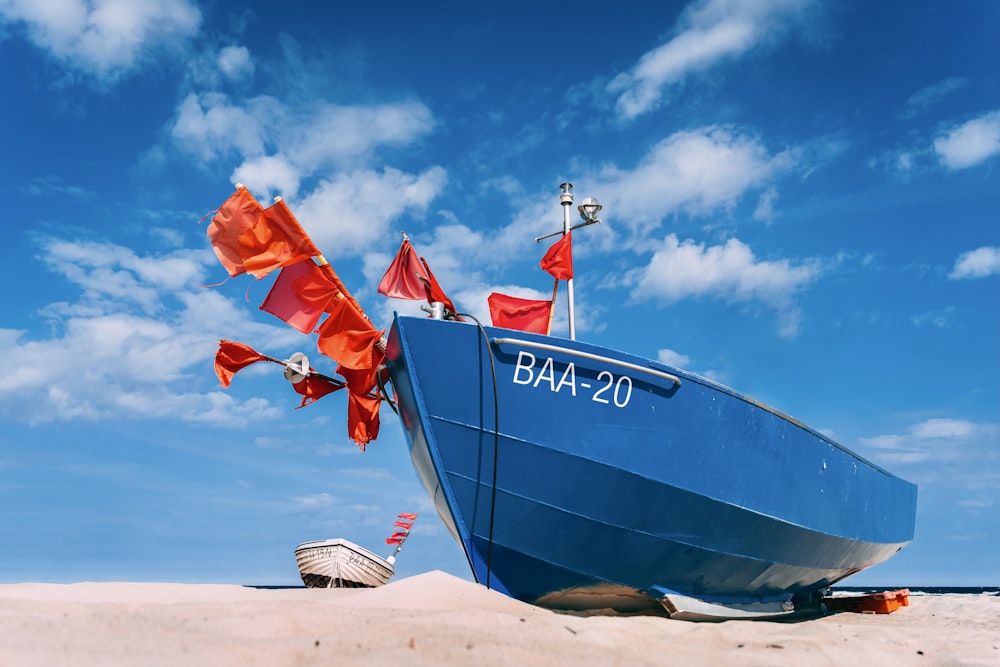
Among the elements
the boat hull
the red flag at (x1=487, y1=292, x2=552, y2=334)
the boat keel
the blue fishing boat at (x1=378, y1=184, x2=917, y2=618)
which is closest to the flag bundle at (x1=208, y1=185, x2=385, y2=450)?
the blue fishing boat at (x1=378, y1=184, x2=917, y2=618)

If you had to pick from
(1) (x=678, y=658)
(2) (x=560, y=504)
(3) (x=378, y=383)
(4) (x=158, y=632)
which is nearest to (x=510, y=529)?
(2) (x=560, y=504)

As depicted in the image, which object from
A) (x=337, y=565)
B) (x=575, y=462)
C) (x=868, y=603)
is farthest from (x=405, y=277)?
(x=868, y=603)

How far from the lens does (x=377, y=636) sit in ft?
12.0

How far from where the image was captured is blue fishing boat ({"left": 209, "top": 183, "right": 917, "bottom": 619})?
6594mm

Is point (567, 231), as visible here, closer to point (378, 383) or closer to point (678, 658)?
point (378, 383)

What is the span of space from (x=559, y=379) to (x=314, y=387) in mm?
2756

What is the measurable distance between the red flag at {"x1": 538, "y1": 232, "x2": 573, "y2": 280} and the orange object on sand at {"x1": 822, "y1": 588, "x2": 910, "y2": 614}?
6653 mm

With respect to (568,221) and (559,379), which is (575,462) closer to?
(559,379)

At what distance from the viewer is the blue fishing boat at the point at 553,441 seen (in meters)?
6.59

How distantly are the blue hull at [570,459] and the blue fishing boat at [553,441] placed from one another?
1cm

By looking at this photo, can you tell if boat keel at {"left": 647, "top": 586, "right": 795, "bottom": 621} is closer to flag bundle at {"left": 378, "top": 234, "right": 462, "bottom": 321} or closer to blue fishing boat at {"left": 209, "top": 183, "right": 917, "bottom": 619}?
blue fishing boat at {"left": 209, "top": 183, "right": 917, "bottom": 619}

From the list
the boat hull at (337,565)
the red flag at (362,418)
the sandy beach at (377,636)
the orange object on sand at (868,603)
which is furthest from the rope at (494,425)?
the orange object on sand at (868,603)

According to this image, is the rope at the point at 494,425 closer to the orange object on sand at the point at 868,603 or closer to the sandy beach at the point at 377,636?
the sandy beach at the point at 377,636

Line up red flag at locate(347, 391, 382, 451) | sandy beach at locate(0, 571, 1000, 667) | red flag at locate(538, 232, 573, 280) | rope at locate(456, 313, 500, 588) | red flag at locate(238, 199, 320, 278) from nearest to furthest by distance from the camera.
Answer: sandy beach at locate(0, 571, 1000, 667) → rope at locate(456, 313, 500, 588) → red flag at locate(238, 199, 320, 278) → red flag at locate(347, 391, 382, 451) → red flag at locate(538, 232, 573, 280)
